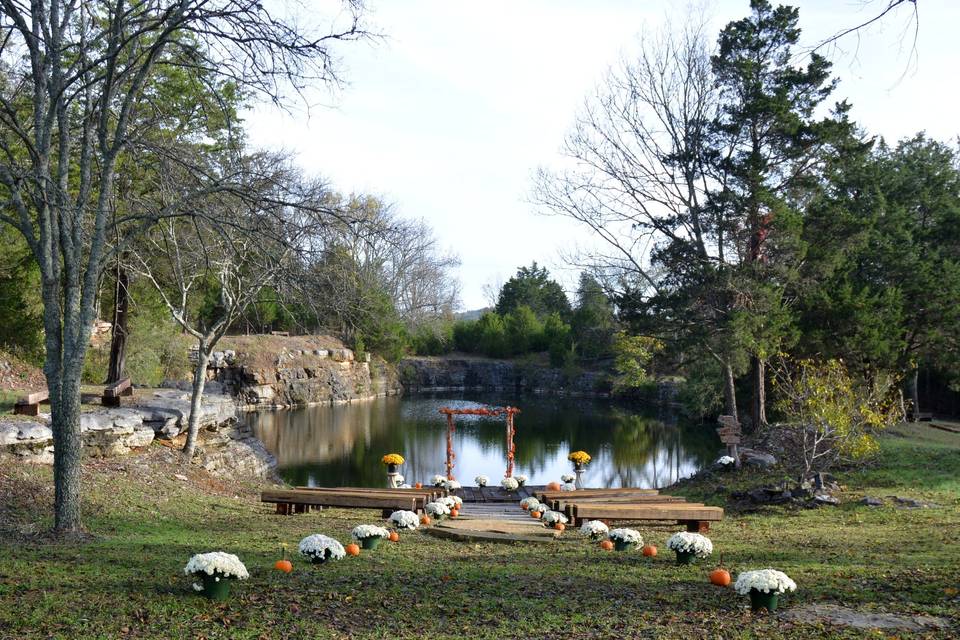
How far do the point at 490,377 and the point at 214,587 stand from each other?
4981 centimetres

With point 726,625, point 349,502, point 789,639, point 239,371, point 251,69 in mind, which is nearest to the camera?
point 789,639

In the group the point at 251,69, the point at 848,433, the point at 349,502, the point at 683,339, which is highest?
the point at 251,69

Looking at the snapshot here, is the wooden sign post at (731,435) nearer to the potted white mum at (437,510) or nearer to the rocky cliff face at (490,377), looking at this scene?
the potted white mum at (437,510)

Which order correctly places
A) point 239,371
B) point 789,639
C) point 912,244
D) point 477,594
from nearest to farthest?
point 789,639
point 477,594
point 912,244
point 239,371

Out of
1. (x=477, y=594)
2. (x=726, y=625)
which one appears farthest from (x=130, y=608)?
(x=726, y=625)

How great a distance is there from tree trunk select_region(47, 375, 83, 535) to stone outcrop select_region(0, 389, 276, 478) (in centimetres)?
440

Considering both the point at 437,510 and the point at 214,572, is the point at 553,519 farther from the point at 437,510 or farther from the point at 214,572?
the point at 214,572

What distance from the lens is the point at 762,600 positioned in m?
5.93

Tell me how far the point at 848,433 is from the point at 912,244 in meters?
13.9

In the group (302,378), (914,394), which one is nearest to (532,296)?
(302,378)

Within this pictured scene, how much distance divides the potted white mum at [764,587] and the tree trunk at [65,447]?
21.4ft

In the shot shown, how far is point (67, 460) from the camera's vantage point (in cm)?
780

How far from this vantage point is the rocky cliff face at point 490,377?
51.3 m

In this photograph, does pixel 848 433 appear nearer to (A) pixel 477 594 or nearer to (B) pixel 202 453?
(A) pixel 477 594
